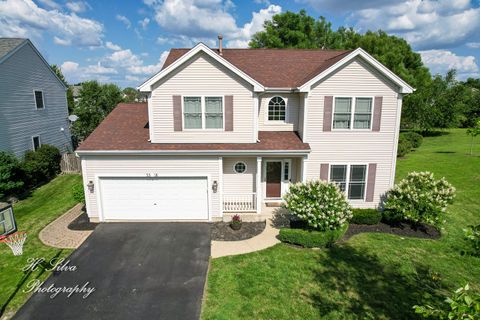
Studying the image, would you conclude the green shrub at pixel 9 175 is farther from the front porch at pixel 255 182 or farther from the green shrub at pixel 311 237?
the green shrub at pixel 311 237

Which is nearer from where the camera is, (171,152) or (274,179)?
(171,152)

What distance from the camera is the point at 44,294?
800 centimetres

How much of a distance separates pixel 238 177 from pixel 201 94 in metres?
4.44

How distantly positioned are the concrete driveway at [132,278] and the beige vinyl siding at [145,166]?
2.39 m

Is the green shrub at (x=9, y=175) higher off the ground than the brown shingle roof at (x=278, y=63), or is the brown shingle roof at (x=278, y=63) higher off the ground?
the brown shingle roof at (x=278, y=63)

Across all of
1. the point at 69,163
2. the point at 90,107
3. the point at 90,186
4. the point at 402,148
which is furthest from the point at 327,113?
the point at 90,107

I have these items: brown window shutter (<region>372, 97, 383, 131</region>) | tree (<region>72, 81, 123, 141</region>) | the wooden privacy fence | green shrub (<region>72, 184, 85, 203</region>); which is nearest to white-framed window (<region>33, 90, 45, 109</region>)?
the wooden privacy fence

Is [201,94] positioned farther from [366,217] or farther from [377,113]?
[366,217]

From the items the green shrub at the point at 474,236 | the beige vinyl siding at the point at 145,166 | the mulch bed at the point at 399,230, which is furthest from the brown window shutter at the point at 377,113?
the green shrub at the point at 474,236

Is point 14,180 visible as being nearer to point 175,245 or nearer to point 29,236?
point 29,236

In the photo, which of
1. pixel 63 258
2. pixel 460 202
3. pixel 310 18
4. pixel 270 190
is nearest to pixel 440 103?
pixel 310 18

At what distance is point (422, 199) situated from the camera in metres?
11.4

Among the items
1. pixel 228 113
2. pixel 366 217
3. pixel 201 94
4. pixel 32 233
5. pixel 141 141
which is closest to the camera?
pixel 32 233

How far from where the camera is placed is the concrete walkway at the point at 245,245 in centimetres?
1029
